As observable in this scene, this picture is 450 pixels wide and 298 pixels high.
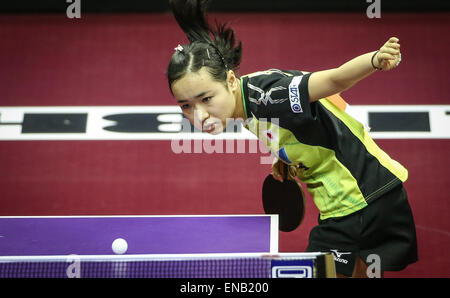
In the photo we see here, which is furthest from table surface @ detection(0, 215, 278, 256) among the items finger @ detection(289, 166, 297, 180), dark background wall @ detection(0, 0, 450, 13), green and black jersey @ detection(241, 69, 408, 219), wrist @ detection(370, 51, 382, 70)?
dark background wall @ detection(0, 0, 450, 13)

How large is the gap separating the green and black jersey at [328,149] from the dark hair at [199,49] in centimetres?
16

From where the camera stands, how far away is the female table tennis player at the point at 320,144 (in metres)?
2.74

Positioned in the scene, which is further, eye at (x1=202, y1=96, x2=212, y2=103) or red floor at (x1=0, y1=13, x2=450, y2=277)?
red floor at (x1=0, y1=13, x2=450, y2=277)

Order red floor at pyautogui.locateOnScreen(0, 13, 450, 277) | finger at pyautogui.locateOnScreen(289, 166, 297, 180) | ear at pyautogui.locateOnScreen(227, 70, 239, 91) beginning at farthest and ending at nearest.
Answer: red floor at pyautogui.locateOnScreen(0, 13, 450, 277) → finger at pyautogui.locateOnScreen(289, 166, 297, 180) → ear at pyautogui.locateOnScreen(227, 70, 239, 91)

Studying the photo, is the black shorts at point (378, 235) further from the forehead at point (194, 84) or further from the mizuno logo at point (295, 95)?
the forehead at point (194, 84)

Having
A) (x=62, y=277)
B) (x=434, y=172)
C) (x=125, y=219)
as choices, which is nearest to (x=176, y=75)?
(x=62, y=277)

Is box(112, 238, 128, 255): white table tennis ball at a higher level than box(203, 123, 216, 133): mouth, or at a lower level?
lower

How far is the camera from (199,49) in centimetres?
283

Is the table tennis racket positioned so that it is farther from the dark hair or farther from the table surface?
the dark hair

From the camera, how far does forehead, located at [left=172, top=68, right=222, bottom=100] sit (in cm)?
272

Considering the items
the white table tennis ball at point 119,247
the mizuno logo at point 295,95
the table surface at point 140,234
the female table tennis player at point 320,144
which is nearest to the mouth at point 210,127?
the female table tennis player at point 320,144

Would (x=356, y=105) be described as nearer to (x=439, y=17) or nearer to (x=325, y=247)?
(x=439, y=17)

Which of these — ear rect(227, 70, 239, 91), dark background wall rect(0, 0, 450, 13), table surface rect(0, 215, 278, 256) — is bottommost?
table surface rect(0, 215, 278, 256)

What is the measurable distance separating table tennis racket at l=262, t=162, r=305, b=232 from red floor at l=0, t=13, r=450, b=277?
67 centimetres
